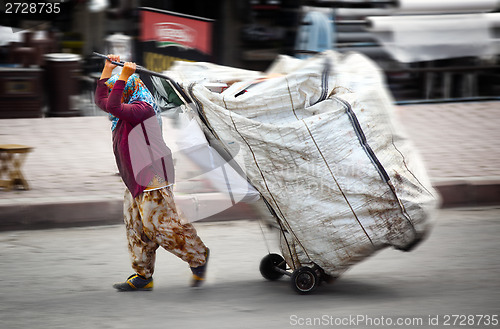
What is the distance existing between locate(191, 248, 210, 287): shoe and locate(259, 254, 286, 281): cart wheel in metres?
0.40

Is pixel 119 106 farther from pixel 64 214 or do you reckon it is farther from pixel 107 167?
pixel 107 167

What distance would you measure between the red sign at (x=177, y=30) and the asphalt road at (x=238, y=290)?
88.9 inches

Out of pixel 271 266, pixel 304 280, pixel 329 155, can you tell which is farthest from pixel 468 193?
pixel 329 155

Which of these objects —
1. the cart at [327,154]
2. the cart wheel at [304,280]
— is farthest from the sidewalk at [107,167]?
the cart wheel at [304,280]

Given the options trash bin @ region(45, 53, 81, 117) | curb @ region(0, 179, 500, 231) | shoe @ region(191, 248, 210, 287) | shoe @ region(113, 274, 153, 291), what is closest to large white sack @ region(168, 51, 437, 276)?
shoe @ region(191, 248, 210, 287)

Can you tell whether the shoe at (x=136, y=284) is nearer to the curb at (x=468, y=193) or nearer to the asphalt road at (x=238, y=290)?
the asphalt road at (x=238, y=290)

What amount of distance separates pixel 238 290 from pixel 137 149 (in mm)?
1119

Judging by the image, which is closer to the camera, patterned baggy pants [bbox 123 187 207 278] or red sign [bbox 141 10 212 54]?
patterned baggy pants [bbox 123 187 207 278]

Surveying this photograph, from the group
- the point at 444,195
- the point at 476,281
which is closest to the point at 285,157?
the point at 476,281

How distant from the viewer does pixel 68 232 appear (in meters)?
6.07

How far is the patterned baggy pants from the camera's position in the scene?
4258 mm

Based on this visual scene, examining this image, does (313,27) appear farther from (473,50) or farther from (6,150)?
(6,150)

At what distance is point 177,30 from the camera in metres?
7.14

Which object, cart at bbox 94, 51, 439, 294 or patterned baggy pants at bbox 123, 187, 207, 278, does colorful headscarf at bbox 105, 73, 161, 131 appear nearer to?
cart at bbox 94, 51, 439, 294
